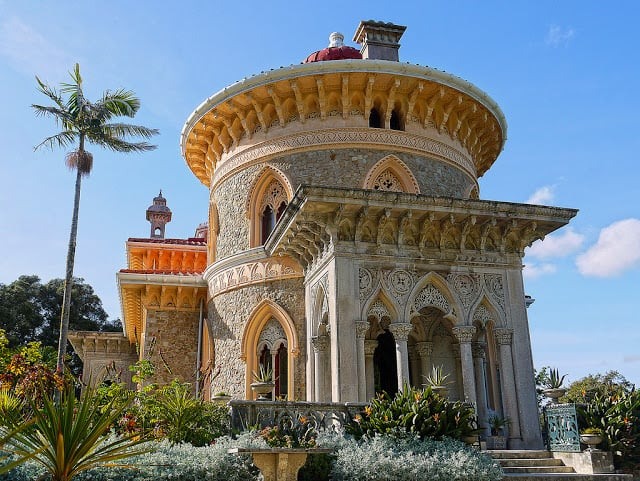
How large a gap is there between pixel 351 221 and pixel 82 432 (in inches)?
277

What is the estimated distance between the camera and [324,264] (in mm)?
13086

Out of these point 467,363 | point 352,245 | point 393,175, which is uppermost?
point 393,175

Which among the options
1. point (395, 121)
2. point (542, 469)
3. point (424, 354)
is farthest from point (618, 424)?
point (395, 121)

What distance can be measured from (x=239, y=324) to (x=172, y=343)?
10.4 ft

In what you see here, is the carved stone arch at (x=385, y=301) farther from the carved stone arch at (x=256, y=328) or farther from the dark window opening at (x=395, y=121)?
the dark window opening at (x=395, y=121)

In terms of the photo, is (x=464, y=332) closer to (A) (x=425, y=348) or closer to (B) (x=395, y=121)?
(A) (x=425, y=348)

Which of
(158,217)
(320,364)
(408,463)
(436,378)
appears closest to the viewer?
(408,463)

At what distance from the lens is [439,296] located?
12922mm

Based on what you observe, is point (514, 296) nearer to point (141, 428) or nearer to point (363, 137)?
point (363, 137)

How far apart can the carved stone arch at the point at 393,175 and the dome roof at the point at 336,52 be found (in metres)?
3.93

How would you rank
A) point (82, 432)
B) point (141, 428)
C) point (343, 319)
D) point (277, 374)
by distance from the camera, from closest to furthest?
1. point (82, 432)
2. point (141, 428)
3. point (343, 319)
4. point (277, 374)

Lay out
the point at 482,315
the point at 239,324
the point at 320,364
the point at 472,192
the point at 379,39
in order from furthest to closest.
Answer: the point at 379,39 < the point at 472,192 < the point at 239,324 < the point at 320,364 < the point at 482,315

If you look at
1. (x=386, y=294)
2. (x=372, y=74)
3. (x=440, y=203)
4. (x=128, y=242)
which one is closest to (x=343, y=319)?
(x=386, y=294)

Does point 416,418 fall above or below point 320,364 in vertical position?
below
